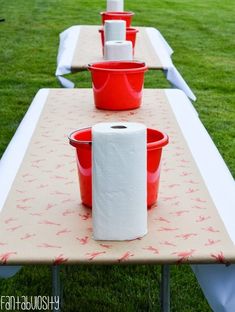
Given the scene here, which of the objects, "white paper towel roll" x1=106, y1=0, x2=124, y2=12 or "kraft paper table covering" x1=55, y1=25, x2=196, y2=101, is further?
"white paper towel roll" x1=106, y1=0, x2=124, y2=12

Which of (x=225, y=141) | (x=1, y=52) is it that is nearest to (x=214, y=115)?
(x=225, y=141)

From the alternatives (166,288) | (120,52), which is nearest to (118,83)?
(120,52)

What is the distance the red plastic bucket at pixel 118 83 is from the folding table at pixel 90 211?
10 centimetres

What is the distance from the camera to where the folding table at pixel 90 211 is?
4.17ft

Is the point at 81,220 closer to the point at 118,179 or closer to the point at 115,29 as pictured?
the point at 118,179

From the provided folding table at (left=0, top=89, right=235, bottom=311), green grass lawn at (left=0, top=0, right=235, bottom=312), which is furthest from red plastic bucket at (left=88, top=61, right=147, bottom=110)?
green grass lawn at (left=0, top=0, right=235, bottom=312)

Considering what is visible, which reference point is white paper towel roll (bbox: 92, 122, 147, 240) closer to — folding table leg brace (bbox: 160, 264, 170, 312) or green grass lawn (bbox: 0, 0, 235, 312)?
folding table leg brace (bbox: 160, 264, 170, 312)

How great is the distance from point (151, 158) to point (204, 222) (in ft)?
0.54

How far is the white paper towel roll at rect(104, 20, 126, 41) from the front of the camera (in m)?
3.33

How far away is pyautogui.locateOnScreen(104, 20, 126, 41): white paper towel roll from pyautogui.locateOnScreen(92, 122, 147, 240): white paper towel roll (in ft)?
Result: 6.85

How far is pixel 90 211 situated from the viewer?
1.46 m

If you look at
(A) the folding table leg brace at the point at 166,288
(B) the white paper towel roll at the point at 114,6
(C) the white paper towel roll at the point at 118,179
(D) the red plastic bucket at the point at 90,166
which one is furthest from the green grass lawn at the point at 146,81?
(C) the white paper towel roll at the point at 118,179

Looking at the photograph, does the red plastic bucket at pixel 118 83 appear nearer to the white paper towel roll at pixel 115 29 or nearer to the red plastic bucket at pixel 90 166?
the red plastic bucket at pixel 90 166

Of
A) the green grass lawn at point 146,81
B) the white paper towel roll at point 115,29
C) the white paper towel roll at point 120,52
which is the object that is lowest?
the green grass lawn at point 146,81
